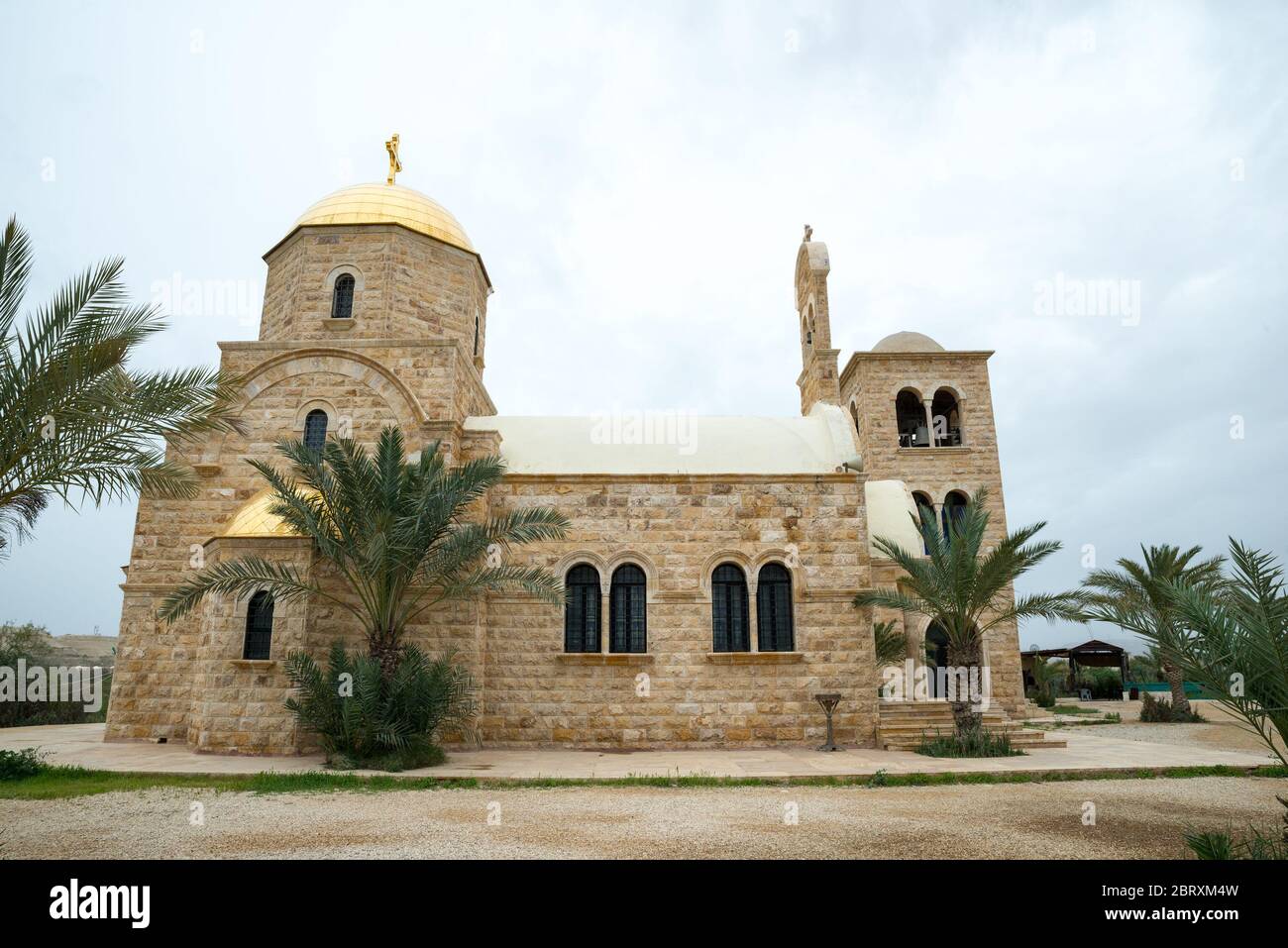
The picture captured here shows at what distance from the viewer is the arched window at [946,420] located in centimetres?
2311

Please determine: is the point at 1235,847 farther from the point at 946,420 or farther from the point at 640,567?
the point at 946,420

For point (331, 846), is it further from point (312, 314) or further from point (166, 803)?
point (312, 314)

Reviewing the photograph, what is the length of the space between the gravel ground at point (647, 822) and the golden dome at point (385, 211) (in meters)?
11.7

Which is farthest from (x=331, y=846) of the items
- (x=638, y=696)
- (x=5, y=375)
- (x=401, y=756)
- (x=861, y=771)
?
(x=638, y=696)

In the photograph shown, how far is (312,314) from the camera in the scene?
50.1ft

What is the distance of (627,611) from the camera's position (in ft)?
43.8

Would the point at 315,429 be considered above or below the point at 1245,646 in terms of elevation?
above

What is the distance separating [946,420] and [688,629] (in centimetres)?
1459

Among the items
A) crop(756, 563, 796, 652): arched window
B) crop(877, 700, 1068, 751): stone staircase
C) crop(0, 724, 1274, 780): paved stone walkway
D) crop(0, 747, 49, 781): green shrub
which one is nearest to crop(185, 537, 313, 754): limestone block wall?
crop(0, 724, 1274, 780): paved stone walkway

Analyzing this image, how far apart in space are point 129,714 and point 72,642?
3634 centimetres

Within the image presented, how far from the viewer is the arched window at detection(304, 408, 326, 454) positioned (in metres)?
13.9

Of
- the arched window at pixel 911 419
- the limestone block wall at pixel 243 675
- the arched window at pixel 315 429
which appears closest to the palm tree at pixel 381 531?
the limestone block wall at pixel 243 675

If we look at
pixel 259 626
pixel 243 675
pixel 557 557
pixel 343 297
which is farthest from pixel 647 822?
pixel 343 297

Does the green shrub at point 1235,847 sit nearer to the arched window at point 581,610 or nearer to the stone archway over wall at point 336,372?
the arched window at point 581,610
